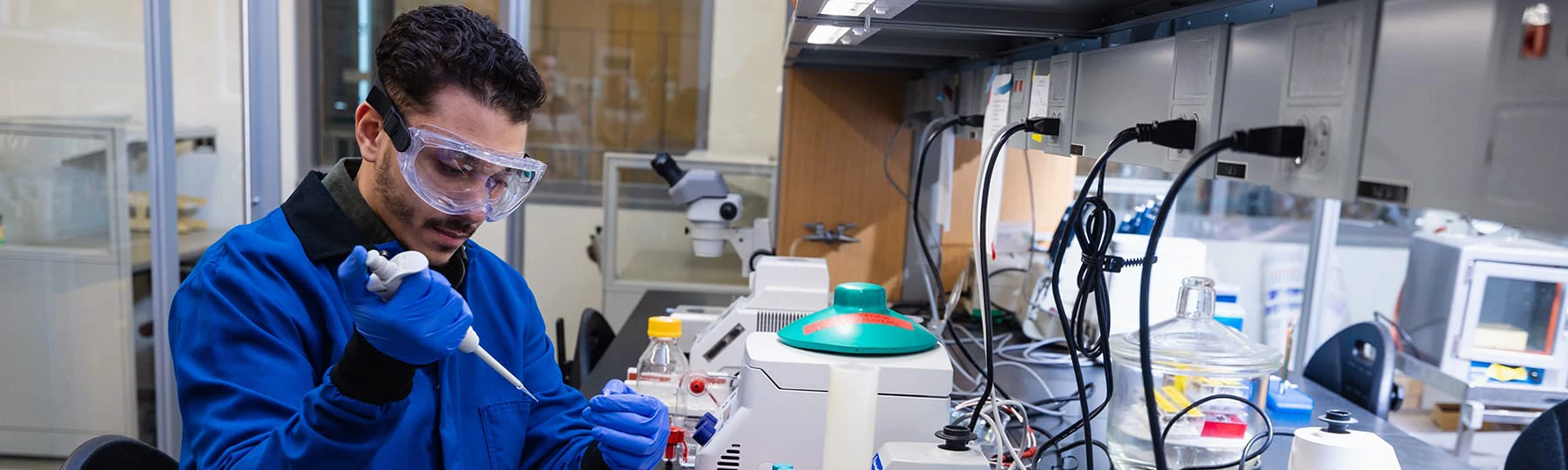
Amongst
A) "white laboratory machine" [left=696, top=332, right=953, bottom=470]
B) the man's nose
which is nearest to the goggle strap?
the man's nose

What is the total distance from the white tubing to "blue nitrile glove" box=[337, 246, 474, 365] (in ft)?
1.41

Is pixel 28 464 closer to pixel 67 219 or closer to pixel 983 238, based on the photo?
pixel 67 219

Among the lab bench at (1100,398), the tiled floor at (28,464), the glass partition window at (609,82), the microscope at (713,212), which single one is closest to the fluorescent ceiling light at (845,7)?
the lab bench at (1100,398)

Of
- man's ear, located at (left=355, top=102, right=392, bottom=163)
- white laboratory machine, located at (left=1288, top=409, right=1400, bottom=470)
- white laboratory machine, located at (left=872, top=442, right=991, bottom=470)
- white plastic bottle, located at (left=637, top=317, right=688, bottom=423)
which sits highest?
man's ear, located at (left=355, top=102, right=392, bottom=163)

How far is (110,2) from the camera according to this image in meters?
2.72

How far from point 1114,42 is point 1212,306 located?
18.4 inches

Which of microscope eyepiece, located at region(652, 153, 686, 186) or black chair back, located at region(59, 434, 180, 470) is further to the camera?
microscope eyepiece, located at region(652, 153, 686, 186)

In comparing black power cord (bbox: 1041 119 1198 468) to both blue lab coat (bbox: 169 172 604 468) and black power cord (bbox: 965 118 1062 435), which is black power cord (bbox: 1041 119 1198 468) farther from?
blue lab coat (bbox: 169 172 604 468)

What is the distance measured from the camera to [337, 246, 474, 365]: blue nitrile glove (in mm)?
879

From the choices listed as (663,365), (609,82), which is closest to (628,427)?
(663,365)

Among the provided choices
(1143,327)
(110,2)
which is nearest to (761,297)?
(1143,327)

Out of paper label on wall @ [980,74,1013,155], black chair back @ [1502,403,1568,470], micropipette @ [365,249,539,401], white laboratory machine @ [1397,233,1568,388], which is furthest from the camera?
white laboratory machine @ [1397,233,1568,388]

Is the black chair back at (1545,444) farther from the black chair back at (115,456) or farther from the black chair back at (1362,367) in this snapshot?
the black chair back at (115,456)

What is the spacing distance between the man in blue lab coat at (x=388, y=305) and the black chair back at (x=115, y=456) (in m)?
0.20
